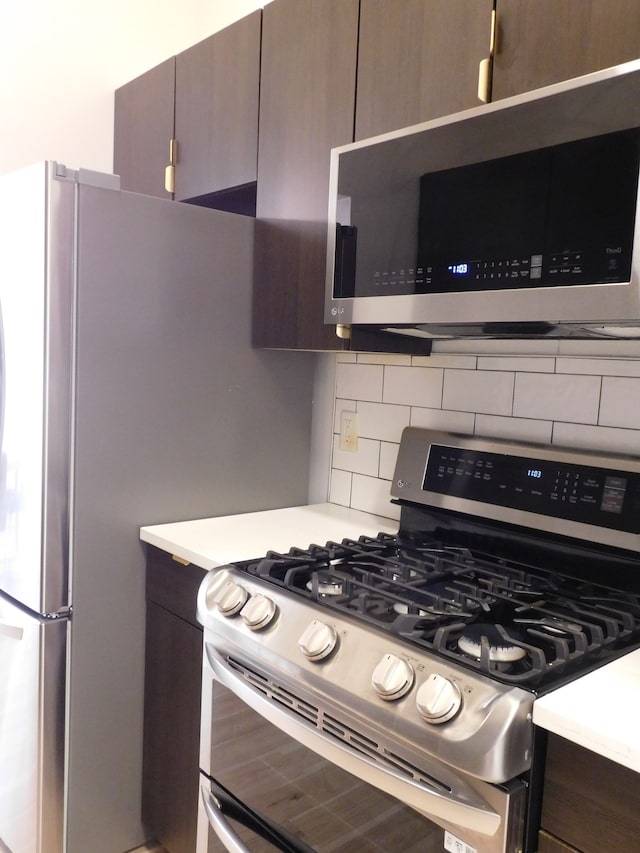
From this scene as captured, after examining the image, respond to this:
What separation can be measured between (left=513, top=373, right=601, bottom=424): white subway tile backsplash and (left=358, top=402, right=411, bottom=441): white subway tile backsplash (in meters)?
0.34

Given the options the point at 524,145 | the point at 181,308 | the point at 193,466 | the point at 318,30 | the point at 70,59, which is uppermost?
the point at 70,59

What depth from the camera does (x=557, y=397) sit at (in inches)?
58.2

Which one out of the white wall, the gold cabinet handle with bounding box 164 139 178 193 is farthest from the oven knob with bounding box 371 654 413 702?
the white wall

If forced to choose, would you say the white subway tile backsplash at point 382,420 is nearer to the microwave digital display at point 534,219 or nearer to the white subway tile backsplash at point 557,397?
the white subway tile backsplash at point 557,397

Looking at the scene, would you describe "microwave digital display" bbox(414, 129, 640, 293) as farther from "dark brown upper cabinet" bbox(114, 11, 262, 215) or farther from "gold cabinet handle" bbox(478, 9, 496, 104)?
"dark brown upper cabinet" bbox(114, 11, 262, 215)

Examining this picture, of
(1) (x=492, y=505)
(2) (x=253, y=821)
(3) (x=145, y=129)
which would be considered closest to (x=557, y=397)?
(1) (x=492, y=505)

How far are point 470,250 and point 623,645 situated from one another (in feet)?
2.28

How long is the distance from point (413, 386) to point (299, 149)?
63 centimetres

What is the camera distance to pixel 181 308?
5.63ft

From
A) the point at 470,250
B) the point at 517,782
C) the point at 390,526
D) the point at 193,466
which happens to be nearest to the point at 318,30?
the point at 470,250

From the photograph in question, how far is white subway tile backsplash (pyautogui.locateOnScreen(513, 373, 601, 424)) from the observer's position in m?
1.42

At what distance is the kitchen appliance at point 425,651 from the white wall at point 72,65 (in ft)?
5.22

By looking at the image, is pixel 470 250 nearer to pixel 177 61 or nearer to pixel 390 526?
pixel 390 526

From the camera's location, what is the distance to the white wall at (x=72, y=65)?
221 centimetres
